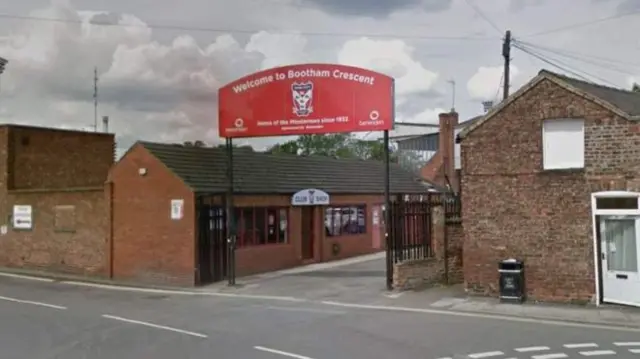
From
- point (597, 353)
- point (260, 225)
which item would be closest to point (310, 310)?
point (597, 353)

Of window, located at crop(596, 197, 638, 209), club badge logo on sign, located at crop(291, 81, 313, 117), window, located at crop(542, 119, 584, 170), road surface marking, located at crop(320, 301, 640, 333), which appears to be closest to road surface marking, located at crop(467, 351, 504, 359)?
road surface marking, located at crop(320, 301, 640, 333)

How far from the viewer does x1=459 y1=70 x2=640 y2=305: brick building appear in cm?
1656

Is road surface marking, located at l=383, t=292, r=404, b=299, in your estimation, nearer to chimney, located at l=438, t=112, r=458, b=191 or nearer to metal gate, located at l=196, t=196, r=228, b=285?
metal gate, located at l=196, t=196, r=228, b=285

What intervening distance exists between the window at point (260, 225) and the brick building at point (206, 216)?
0.04 meters

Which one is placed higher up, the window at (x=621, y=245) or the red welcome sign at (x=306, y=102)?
the red welcome sign at (x=306, y=102)

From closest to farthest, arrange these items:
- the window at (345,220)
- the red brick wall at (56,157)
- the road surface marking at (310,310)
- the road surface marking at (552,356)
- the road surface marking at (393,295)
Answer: the road surface marking at (552,356) < the road surface marking at (310,310) < the road surface marking at (393,295) < the window at (345,220) < the red brick wall at (56,157)

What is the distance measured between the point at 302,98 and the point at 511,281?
8726 mm

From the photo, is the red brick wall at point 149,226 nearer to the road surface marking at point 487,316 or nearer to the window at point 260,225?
the window at point 260,225

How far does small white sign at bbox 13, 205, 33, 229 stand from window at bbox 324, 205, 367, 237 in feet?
41.6

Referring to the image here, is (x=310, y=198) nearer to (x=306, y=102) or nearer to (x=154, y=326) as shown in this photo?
(x=306, y=102)

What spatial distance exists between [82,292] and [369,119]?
34.3 ft

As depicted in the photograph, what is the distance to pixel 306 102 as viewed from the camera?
2214cm

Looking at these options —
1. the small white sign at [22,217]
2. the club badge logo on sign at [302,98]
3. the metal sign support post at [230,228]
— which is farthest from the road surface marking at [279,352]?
the small white sign at [22,217]

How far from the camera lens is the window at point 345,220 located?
31.7 meters
